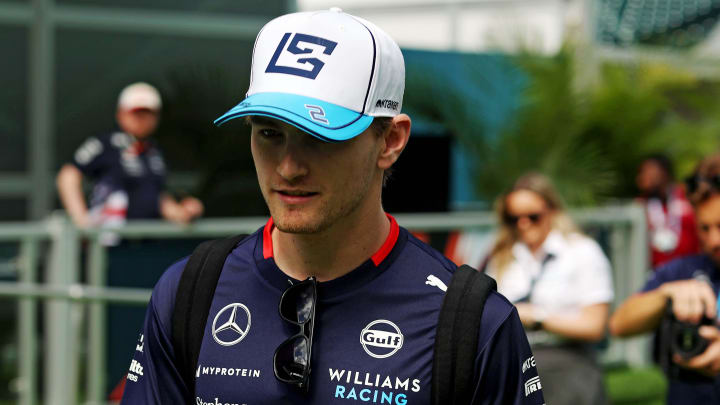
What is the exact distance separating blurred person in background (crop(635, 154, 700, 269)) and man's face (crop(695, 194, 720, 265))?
4.86 metres

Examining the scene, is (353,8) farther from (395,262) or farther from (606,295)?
(395,262)

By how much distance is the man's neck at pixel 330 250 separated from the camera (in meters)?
2.14

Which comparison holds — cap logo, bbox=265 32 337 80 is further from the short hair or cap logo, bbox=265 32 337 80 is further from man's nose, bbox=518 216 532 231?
man's nose, bbox=518 216 532 231

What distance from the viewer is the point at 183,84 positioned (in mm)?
10156

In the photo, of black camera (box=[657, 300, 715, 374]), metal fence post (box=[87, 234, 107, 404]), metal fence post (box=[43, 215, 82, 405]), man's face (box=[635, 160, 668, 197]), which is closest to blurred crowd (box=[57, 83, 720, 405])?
black camera (box=[657, 300, 715, 374])

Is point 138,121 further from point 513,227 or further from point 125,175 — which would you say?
point 513,227

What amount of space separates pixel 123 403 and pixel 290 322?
420 millimetres

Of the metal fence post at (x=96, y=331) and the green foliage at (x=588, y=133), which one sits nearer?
the metal fence post at (x=96, y=331)

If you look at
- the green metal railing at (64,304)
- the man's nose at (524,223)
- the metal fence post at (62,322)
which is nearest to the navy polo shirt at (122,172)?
the green metal railing at (64,304)

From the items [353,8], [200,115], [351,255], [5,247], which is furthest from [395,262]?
[353,8]

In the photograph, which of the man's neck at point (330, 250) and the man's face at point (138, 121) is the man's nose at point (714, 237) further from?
the man's face at point (138, 121)

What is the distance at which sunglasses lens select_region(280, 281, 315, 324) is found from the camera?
81.7 inches

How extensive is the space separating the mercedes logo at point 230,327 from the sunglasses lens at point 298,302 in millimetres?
81

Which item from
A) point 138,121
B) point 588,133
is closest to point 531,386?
point 138,121
